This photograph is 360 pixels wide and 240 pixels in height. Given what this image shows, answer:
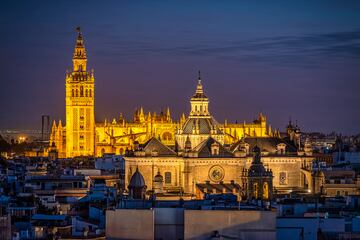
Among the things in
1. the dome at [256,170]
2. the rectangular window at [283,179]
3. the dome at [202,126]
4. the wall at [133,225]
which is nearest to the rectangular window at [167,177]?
the dome at [202,126]

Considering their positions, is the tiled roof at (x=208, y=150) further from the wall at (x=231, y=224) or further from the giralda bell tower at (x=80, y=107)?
the giralda bell tower at (x=80, y=107)

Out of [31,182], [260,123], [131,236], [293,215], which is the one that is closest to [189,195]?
[31,182]

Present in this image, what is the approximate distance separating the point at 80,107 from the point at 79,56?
5.05 meters

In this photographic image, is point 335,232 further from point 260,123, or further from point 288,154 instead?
point 260,123

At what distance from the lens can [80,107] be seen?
161875 mm

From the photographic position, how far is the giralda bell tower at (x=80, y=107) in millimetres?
159375

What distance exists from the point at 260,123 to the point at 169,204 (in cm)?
10774

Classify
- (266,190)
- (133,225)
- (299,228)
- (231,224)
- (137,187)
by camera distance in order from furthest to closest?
(266,190)
(137,187)
(299,228)
(133,225)
(231,224)

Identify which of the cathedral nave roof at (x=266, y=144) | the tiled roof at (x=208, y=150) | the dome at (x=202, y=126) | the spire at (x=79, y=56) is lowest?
the tiled roof at (x=208, y=150)

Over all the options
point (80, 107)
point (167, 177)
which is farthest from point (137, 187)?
point (80, 107)

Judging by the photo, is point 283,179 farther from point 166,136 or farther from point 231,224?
point 166,136

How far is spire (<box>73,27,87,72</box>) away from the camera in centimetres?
16112

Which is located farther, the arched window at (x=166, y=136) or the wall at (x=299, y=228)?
the arched window at (x=166, y=136)

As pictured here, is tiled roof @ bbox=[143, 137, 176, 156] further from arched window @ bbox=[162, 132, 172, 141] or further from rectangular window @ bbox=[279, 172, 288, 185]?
arched window @ bbox=[162, 132, 172, 141]
